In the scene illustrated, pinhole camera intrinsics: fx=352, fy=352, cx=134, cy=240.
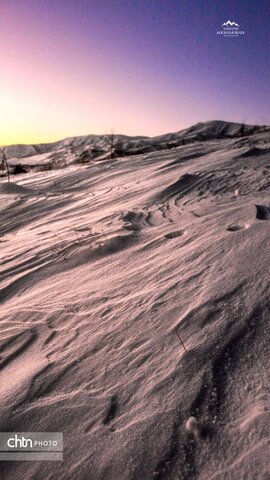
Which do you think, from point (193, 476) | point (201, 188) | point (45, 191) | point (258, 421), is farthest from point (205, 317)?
point (45, 191)

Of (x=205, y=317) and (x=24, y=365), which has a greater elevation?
(x=205, y=317)

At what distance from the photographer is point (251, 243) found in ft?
5.98

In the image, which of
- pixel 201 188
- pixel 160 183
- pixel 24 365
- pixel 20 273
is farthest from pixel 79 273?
pixel 160 183

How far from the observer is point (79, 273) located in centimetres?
216

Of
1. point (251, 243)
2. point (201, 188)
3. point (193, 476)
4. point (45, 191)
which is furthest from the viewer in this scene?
point (45, 191)

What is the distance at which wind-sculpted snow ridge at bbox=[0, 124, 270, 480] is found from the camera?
969 mm

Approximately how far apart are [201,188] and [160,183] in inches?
26.1

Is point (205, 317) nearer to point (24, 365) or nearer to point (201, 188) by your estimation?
point (24, 365)

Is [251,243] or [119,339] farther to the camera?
[251,243]

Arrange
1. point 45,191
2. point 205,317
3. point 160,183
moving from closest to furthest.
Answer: point 205,317 < point 160,183 < point 45,191

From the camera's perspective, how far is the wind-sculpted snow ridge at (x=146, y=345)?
3.18 feet

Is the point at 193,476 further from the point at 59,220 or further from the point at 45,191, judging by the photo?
the point at 45,191

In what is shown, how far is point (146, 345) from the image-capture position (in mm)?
1351

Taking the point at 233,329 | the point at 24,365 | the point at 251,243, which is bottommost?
the point at 24,365
